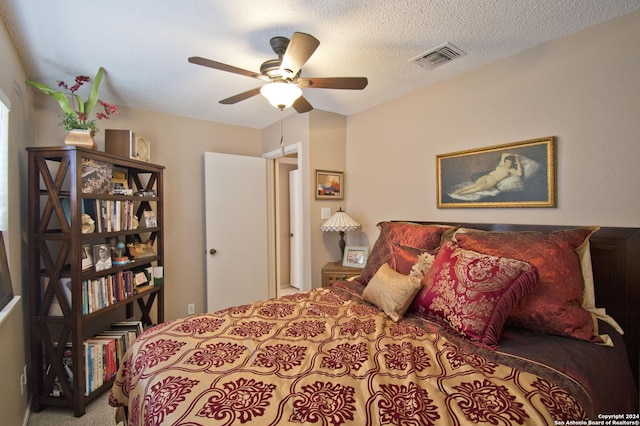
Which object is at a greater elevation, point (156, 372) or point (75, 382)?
point (156, 372)

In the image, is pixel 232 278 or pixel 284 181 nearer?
pixel 232 278

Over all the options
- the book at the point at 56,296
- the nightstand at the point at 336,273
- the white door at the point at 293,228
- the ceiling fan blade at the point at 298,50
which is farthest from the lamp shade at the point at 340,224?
the book at the point at 56,296

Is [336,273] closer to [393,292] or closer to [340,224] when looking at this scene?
[340,224]

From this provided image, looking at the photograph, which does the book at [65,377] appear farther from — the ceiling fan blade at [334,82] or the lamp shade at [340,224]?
the ceiling fan blade at [334,82]

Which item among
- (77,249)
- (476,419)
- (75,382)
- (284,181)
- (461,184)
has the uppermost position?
(284,181)

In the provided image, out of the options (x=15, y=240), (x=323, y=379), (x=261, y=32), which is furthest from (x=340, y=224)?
(x=15, y=240)

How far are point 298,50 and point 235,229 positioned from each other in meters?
2.37

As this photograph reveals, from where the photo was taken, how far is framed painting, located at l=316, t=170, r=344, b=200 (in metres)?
3.04

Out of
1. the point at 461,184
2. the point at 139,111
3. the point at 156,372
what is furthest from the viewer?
the point at 139,111

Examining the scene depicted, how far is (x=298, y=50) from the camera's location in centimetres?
142

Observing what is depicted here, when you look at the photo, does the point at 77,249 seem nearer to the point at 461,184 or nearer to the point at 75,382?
the point at 75,382

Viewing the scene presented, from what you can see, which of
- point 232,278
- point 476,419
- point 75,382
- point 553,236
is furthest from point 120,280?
point 553,236

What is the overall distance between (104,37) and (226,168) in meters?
1.70

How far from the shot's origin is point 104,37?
1693mm
